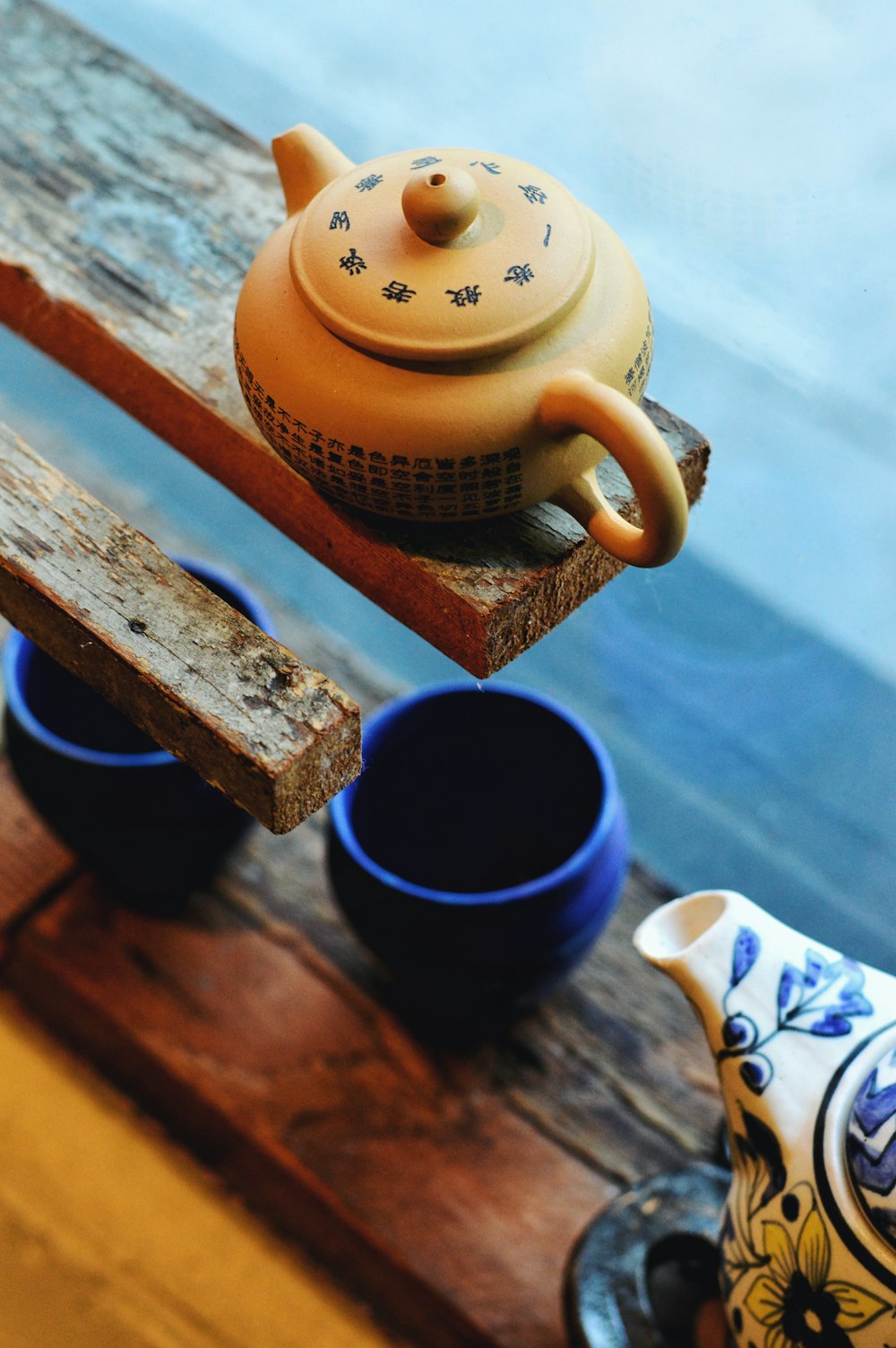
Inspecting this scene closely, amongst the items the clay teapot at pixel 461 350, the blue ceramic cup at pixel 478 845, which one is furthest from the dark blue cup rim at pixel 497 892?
the clay teapot at pixel 461 350

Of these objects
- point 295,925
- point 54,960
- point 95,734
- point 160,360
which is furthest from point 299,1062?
point 160,360

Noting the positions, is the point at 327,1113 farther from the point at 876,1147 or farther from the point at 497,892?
the point at 876,1147

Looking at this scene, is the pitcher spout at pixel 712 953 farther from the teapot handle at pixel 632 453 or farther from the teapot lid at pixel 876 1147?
the teapot handle at pixel 632 453

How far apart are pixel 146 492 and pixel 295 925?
694 mm

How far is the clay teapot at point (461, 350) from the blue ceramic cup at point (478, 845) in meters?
0.33

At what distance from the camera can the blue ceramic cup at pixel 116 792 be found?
2.76 feet

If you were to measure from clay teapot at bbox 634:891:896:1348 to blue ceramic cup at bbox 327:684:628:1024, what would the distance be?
189mm

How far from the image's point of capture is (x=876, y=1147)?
0.49 meters

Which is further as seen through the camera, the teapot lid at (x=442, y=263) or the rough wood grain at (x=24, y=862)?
the rough wood grain at (x=24, y=862)

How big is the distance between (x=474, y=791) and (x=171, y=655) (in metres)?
0.48

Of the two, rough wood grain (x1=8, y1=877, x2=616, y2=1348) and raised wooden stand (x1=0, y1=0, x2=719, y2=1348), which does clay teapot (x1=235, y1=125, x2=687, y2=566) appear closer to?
raised wooden stand (x1=0, y1=0, x2=719, y2=1348)

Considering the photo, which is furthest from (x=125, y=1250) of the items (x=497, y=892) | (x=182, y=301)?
(x=182, y=301)

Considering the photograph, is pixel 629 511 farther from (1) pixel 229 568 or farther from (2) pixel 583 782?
(1) pixel 229 568

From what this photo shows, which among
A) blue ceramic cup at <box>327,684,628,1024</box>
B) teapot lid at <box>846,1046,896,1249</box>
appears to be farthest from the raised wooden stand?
teapot lid at <box>846,1046,896,1249</box>
